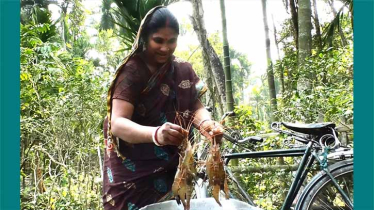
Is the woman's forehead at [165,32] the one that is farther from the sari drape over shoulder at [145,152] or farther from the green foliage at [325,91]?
the green foliage at [325,91]

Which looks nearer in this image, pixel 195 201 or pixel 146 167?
pixel 195 201

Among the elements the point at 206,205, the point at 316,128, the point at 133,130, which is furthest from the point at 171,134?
the point at 316,128

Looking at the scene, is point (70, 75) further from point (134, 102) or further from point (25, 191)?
point (134, 102)

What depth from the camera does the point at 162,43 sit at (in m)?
1.37

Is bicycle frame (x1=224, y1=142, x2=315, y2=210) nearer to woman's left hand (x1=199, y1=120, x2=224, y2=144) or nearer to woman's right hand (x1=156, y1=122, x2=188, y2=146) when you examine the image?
woman's left hand (x1=199, y1=120, x2=224, y2=144)

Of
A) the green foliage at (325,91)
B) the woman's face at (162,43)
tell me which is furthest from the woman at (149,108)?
the green foliage at (325,91)

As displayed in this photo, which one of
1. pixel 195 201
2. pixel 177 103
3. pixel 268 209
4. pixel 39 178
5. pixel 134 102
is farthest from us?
pixel 39 178

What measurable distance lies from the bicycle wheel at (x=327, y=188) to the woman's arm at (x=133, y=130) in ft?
3.56

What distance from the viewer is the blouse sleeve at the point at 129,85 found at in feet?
4.31

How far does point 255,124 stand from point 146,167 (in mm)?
2328

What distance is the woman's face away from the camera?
4.47 feet

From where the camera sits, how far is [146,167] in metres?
1.45

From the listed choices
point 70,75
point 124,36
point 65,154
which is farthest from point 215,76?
point 65,154

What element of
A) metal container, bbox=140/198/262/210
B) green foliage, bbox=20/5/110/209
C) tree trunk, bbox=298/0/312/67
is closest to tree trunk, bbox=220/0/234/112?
tree trunk, bbox=298/0/312/67
